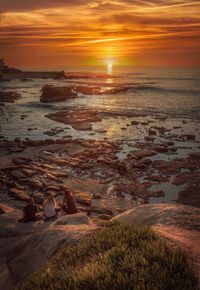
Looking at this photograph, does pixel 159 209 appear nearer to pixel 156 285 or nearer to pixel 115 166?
pixel 156 285

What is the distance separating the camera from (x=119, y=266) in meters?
6.47

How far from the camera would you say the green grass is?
597cm

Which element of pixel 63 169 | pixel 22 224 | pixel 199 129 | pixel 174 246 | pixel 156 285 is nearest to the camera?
pixel 156 285

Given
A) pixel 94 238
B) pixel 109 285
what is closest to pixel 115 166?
pixel 94 238

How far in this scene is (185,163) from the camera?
85.0ft

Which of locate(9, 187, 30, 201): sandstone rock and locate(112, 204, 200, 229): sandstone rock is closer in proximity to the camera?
locate(112, 204, 200, 229): sandstone rock

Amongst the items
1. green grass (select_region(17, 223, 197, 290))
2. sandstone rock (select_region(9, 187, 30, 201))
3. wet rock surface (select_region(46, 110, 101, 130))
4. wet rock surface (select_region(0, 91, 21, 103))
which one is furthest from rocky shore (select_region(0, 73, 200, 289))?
wet rock surface (select_region(0, 91, 21, 103))

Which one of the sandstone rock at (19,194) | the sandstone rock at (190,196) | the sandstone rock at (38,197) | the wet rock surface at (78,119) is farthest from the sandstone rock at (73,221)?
the wet rock surface at (78,119)

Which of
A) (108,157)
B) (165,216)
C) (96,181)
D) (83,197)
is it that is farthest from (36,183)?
(165,216)

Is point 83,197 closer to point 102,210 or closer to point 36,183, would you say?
point 102,210

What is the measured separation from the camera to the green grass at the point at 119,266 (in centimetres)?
597

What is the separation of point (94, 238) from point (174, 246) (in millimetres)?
1973

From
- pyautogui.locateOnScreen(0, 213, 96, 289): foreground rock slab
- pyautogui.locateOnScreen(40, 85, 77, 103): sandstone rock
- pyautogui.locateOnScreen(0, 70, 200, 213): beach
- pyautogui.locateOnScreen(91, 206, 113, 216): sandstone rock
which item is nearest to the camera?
pyautogui.locateOnScreen(0, 213, 96, 289): foreground rock slab

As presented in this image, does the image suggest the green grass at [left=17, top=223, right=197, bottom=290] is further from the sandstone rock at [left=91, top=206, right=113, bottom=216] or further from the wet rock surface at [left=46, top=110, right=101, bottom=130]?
the wet rock surface at [left=46, top=110, right=101, bottom=130]
